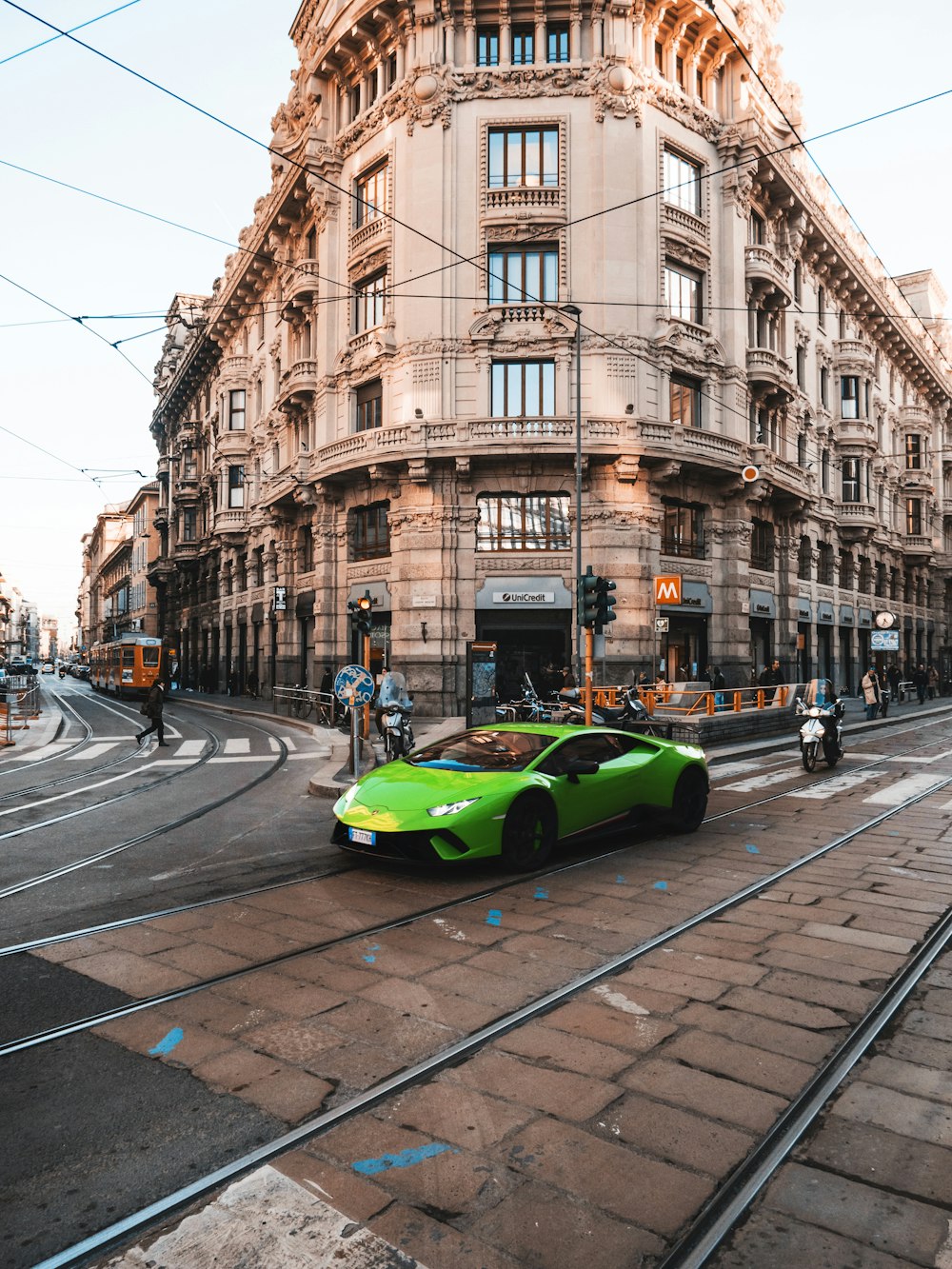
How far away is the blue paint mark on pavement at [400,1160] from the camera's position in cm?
310

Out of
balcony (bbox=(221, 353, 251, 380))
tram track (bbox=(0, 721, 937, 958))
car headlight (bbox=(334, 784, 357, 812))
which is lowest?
tram track (bbox=(0, 721, 937, 958))

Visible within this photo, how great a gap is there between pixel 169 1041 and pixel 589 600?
11.6 meters

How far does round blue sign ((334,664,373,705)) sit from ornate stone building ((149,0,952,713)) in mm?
12536

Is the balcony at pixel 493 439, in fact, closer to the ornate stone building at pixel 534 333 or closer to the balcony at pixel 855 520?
the ornate stone building at pixel 534 333

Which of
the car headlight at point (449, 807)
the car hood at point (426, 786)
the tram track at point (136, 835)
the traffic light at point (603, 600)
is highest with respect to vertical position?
the traffic light at point (603, 600)

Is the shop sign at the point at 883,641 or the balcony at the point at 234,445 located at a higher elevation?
the balcony at the point at 234,445

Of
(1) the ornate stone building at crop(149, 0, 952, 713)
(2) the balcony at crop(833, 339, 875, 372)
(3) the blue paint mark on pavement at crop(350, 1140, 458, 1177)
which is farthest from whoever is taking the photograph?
(2) the balcony at crop(833, 339, 875, 372)

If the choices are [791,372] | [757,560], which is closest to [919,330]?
[791,372]

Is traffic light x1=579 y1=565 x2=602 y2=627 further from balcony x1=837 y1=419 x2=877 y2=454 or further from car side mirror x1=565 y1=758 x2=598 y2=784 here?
balcony x1=837 y1=419 x2=877 y2=454

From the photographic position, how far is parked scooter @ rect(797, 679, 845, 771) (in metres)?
14.7

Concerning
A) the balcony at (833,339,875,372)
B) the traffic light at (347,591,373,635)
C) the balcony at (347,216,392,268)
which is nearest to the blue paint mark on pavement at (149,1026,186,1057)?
the traffic light at (347,591,373,635)

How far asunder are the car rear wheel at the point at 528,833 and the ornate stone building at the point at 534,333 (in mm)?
17455

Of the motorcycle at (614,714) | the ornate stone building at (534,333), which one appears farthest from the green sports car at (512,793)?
the ornate stone building at (534,333)

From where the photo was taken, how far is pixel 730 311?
2916cm
